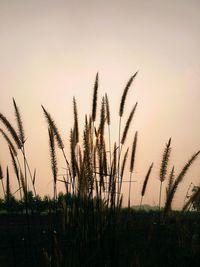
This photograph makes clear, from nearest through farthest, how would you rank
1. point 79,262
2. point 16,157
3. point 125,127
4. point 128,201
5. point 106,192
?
point 79,262 → point 16,157 → point 106,192 → point 125,127 → point 128,201

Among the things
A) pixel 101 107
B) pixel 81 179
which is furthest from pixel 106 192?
pixel 101 107

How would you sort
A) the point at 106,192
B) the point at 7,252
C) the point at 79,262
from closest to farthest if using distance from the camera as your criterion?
the point at 79,262 < the point at 106,192 < the point at 7,252

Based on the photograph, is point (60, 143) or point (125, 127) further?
point (125, 127)

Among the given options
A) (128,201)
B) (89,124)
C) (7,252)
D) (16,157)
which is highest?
(89,124)

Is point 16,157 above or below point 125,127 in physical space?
below

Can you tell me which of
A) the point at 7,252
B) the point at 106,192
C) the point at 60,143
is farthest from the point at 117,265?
the point at 7,252

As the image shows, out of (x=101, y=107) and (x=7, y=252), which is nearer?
(x=101, y=107)

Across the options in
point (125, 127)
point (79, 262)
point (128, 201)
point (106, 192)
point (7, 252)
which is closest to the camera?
point (79, 262)

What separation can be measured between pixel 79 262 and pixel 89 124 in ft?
3.52

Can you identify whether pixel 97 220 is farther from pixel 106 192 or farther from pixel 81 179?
pixel 81 179

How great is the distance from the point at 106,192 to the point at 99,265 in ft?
2.14

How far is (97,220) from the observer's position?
292 centimetres

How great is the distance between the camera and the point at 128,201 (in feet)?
12.6

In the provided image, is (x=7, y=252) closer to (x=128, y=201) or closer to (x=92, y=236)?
(x=128, y=201)
